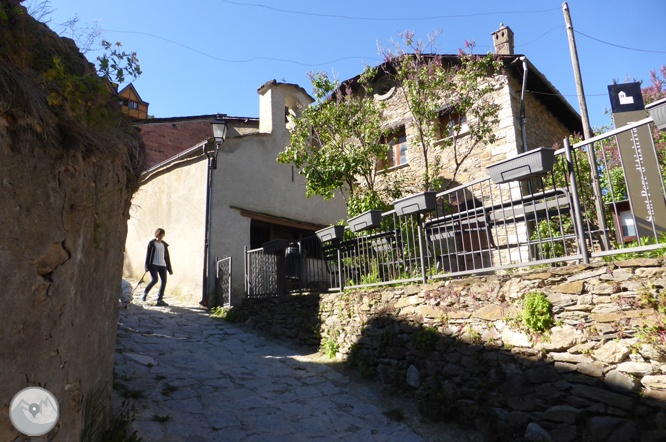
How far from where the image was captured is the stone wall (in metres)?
3.03

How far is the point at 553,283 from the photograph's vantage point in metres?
3.70

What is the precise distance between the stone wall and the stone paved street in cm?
60

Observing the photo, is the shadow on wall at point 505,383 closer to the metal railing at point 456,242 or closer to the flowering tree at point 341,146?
the metal railing at point 456,242

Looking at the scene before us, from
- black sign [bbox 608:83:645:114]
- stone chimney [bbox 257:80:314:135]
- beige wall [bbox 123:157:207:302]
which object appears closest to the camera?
black sign [bbox 608:83:645:114]

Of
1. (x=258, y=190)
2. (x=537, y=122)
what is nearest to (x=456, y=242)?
(x=258, y=190)

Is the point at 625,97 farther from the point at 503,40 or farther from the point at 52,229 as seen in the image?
the point at 503,40

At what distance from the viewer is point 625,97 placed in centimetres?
534

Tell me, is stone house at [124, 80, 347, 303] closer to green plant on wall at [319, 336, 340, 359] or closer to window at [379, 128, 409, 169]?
window at [379, 128, 409, 169]

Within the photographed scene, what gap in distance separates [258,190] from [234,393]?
23.0ft

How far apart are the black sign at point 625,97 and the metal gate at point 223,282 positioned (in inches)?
287

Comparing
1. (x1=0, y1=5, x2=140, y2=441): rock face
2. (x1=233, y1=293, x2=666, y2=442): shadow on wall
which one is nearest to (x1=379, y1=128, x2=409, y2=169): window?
(x1=233, y1=293, x2=666, y2=442): shadow on wall

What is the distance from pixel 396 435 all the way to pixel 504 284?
176 cm

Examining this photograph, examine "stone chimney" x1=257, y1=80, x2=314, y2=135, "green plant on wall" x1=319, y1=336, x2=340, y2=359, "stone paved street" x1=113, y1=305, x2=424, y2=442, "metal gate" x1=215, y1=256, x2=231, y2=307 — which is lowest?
"stone paved street" x1=113, y1=305, x2=424, y2=442

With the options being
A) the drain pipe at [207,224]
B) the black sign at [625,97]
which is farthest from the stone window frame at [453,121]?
the drain pipe at [207,224]
